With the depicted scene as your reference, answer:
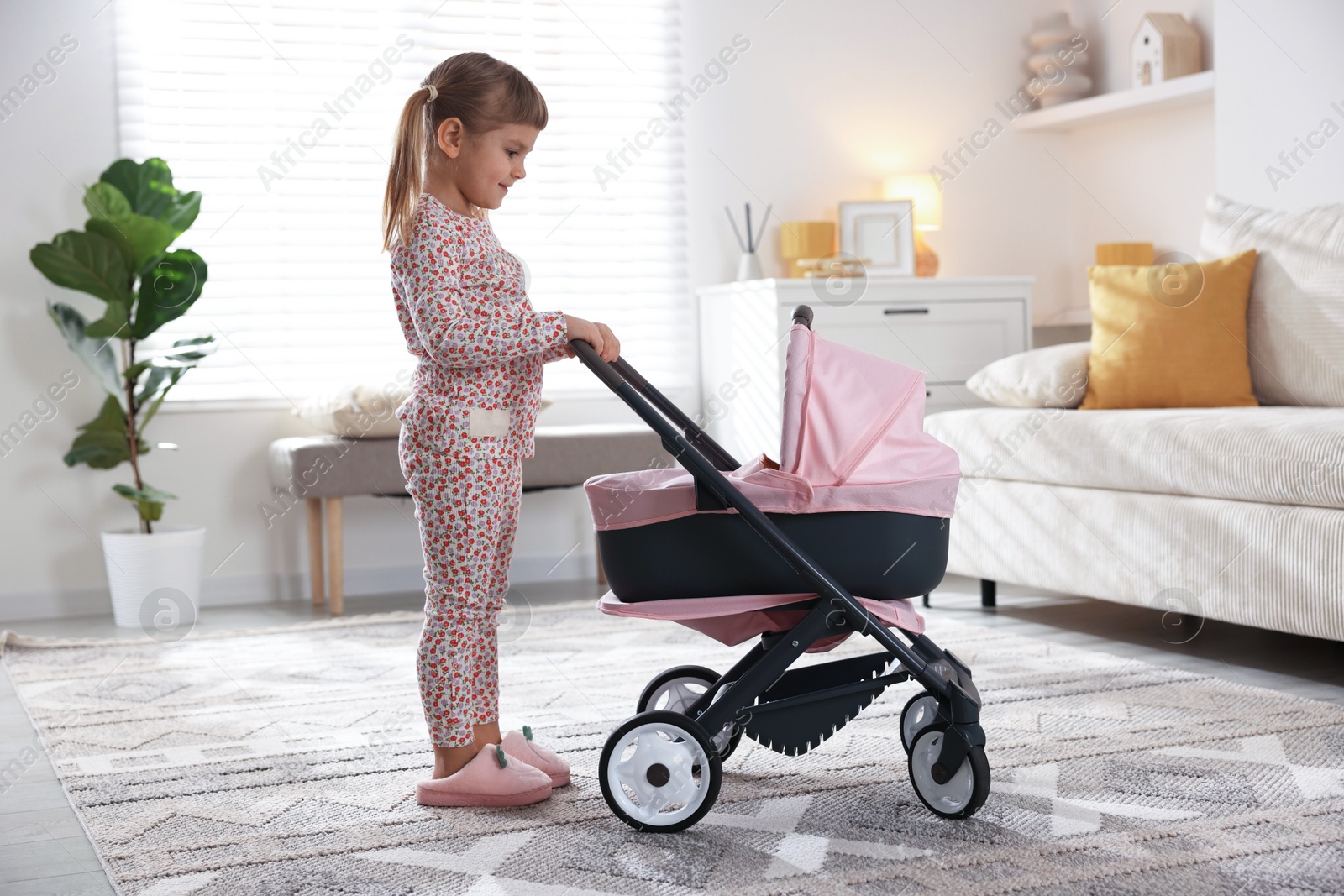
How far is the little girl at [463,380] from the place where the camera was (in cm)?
173

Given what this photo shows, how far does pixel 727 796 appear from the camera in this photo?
1764mm

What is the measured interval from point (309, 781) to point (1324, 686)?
1791mm

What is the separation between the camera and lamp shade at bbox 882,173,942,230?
14.7 ft

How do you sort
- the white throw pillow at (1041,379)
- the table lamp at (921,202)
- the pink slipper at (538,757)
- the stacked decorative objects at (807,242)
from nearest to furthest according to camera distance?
the pink slipper at (538,757) < the white throw pillow at (1041,379) < the stacked decorative objects at (807,242) < the table lamp at (921,202)

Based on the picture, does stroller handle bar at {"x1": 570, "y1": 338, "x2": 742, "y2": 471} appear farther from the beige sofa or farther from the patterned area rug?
the beige sofa

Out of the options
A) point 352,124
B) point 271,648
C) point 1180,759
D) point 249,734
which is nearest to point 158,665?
point 271,648

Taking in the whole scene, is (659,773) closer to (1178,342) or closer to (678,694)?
(678,694)

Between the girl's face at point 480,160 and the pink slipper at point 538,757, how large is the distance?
2.52ft

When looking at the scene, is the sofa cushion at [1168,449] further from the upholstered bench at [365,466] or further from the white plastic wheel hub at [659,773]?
the white plastic wheel hub at [659,773]

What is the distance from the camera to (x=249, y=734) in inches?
87.4

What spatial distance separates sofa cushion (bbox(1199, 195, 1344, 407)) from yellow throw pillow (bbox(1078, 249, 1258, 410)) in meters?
0.04

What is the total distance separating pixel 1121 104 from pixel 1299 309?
5.06 feet

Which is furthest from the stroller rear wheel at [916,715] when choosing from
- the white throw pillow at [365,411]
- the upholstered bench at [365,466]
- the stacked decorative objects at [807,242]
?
the stacked decorative objects at [807,242]

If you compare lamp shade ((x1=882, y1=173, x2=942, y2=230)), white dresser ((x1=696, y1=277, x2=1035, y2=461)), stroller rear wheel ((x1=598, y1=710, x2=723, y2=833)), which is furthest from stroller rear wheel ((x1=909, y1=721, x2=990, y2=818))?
lamp shade ((x1=882, y1=173, x2=942, y2=230))
